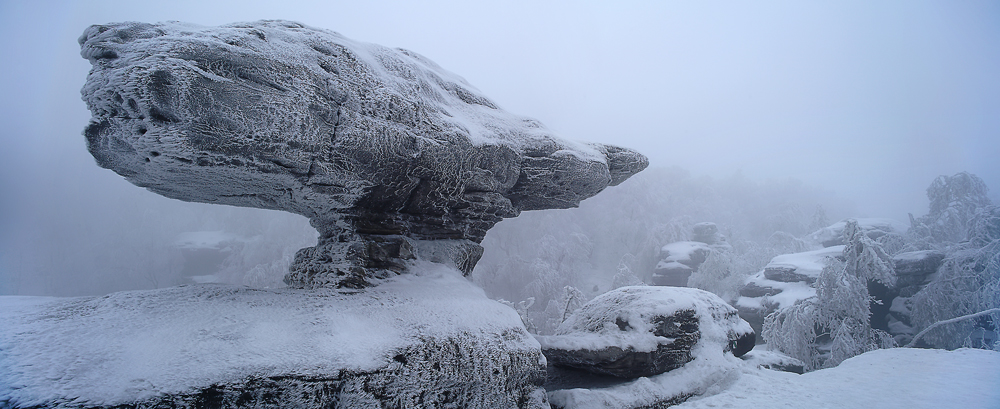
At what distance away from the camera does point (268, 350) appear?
3695mm

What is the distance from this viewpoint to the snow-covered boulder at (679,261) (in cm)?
2844

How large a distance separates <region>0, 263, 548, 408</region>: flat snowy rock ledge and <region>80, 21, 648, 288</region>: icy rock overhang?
1036mm

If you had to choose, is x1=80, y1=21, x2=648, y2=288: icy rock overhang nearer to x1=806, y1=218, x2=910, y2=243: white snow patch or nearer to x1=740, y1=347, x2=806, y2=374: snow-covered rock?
x1=740, y1=347, x2=806, y2=374: snow-covered rock

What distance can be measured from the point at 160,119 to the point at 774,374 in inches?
405

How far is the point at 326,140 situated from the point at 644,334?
6.02m

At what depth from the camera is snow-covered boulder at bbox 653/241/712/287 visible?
93.3 ft

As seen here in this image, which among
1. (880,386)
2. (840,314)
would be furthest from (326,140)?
(840,314)

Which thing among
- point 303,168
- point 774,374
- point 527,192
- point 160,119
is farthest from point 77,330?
point 774,374

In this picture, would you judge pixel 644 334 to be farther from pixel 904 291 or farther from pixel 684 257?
pixel 684 257

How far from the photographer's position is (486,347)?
490 cm

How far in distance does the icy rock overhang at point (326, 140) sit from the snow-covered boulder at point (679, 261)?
24.3m

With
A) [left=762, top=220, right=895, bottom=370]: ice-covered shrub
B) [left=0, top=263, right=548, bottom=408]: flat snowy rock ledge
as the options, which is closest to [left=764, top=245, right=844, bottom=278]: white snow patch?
[left=762, top=220, right=895, bottom=370]: ice-covered shrub

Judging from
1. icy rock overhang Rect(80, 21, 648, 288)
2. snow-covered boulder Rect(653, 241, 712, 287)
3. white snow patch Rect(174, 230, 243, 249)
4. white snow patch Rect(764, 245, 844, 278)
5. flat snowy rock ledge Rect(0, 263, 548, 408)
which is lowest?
white snow patch Rect(174, 230, 243, 249)

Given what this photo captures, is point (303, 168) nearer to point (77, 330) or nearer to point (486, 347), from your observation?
point (77, 330)
